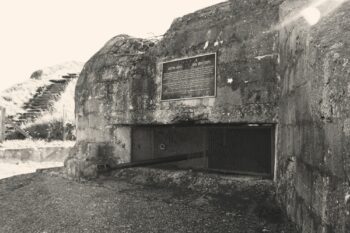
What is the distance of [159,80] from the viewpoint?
5.11 m

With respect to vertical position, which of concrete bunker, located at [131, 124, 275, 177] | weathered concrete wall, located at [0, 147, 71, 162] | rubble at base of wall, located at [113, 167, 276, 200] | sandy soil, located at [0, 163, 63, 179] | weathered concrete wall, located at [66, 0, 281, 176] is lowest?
sandy soil, located at [0, 163, 63, 179]

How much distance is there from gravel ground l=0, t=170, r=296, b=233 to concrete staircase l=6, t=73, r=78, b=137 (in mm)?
9141

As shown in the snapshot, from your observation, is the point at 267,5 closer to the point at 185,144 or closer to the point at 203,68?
the point at 203,68

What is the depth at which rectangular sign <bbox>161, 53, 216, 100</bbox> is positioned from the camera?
4527 mm

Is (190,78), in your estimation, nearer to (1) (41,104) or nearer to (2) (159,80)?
(2) (159,80)

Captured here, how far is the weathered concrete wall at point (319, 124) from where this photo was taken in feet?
6.14

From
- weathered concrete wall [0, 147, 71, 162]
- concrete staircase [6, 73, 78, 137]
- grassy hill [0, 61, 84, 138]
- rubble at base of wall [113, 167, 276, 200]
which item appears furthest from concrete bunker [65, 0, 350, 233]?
concrete staircase [6, 73, 78, 137]

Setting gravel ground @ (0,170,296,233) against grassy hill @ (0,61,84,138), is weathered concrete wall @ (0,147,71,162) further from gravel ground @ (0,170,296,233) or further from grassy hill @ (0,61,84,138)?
gravel ground @ (0,170,296,233)

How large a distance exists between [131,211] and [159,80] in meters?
2.00

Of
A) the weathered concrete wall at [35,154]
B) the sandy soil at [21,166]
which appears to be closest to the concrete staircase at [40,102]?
the weathered concrete wall at [35,154]

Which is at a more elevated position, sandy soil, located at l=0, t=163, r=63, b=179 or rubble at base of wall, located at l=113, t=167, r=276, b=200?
rubble at base of wall, located at l=113, t=167, r=276, b=200

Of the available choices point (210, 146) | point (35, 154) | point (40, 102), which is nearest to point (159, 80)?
point (210, 146)

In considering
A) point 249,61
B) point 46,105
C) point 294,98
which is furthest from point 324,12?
point 46,105

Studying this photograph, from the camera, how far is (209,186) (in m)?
4.40
